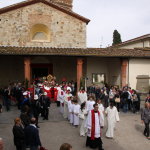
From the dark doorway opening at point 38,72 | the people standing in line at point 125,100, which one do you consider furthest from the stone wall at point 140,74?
the dark doorway opening at point 38,72

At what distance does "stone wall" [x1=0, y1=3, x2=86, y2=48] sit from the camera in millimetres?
18938

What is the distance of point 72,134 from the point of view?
916cm

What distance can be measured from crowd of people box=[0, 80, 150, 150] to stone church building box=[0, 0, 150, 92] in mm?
4459

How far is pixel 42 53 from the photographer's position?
16.0 meters

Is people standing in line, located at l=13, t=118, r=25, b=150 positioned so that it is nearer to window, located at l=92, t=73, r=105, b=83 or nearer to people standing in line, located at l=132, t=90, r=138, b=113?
people standing in line, located at l=132, t=90, r=138, b=113

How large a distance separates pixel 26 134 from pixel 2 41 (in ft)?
48.1

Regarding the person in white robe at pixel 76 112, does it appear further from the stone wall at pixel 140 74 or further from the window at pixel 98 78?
the window at pixel 98 78

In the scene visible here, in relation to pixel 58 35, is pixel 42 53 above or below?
below

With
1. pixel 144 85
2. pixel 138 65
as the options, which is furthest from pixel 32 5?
pixel 144 85

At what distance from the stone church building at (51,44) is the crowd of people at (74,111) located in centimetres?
446

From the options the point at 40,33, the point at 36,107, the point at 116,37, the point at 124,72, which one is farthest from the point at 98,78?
the point at 116,37

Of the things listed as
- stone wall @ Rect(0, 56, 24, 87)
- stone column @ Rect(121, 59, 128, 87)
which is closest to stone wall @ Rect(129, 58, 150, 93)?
stone column @ Rect(121, 59, 128, 87)

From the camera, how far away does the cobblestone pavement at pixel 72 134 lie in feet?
26.1

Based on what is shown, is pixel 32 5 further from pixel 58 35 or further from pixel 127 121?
pixel 127 121
